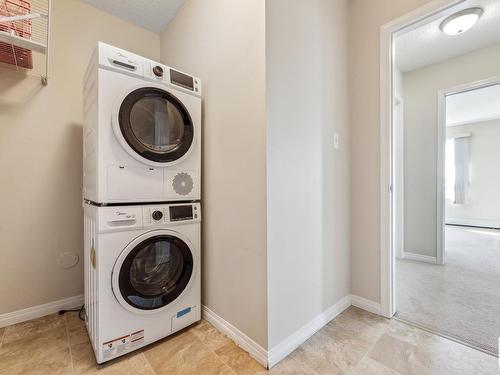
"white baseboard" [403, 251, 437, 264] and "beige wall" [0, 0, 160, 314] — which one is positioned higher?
"beige wall" [0, 0, 160, 314]

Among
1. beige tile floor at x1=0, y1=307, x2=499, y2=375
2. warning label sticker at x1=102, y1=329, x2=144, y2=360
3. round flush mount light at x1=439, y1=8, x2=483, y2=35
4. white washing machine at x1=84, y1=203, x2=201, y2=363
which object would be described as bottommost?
beige tile floor at x1=0, y1=307, x2=499, y2=375

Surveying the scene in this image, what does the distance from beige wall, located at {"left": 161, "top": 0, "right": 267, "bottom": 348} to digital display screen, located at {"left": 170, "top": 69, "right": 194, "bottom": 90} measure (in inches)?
5.5

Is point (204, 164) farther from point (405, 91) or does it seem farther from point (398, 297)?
point (405, 91)

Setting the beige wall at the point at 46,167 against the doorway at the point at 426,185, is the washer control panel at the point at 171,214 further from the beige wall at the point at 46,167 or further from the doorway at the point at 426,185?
the doorway at the point at 426,185

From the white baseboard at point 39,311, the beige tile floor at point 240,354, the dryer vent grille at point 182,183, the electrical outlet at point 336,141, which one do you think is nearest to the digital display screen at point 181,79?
the dryer vent grille at point 182,183

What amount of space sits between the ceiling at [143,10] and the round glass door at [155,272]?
1937 millimetres

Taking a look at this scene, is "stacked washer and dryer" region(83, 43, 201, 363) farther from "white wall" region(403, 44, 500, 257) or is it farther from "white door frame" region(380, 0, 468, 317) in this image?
"white wall" region(403, 44, 500, 257)

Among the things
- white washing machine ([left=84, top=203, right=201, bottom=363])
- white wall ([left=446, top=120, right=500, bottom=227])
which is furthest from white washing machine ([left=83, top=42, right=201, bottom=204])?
white wall ([left=446, top=120, right=500, bottom=227])

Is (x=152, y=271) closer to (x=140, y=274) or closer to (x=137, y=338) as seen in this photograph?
(x=140, y=274)

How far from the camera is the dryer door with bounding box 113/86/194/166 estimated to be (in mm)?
1271

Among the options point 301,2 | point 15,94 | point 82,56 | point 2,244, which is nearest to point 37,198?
point 2,244

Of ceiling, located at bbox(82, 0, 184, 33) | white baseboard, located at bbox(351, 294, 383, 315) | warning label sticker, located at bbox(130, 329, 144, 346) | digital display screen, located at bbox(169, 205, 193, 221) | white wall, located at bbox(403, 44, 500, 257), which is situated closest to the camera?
warning label sticker, located at bbox(130, 329, 144, 346)

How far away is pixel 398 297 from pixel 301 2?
238 cm

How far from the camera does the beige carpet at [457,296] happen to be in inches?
58.6
